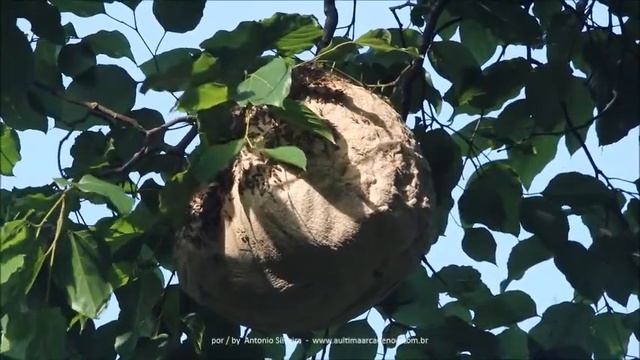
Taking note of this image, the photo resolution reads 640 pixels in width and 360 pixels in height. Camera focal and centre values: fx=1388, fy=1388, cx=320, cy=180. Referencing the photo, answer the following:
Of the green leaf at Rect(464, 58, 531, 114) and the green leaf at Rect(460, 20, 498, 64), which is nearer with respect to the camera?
the green leaf at Rect(464, 58, 531, 114)

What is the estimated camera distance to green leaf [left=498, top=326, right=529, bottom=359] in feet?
5.73

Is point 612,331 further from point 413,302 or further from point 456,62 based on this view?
point 456,62

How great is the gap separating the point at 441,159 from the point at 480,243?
0.15 metres

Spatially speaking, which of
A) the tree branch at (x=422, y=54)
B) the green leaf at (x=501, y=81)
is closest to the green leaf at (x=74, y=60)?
the tree branch at (x=422, y=54)

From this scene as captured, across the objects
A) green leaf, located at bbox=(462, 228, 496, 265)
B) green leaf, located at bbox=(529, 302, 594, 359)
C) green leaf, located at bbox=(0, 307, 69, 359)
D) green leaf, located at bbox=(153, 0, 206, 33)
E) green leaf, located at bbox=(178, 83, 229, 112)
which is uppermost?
green leaf, located at bbox=(153, 0, 206, 33)

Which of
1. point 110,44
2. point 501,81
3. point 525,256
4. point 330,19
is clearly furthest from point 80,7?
point 525,256

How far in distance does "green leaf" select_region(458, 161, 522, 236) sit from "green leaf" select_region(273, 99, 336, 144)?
15.1 inches

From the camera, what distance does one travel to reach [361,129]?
4.74 feet

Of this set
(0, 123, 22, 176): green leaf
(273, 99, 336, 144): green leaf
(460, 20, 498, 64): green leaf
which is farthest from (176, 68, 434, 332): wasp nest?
(460, 20, 498, 64): green leaf

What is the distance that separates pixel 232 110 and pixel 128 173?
0.64 ft

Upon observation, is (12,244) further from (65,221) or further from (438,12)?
(438,12)

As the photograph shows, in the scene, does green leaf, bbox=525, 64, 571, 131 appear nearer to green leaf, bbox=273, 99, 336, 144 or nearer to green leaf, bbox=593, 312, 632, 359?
green leaf, bbox=593, 312, 632, 359

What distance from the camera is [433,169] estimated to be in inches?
66.7

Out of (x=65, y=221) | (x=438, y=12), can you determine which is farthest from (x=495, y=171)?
(x=65, y=221)
